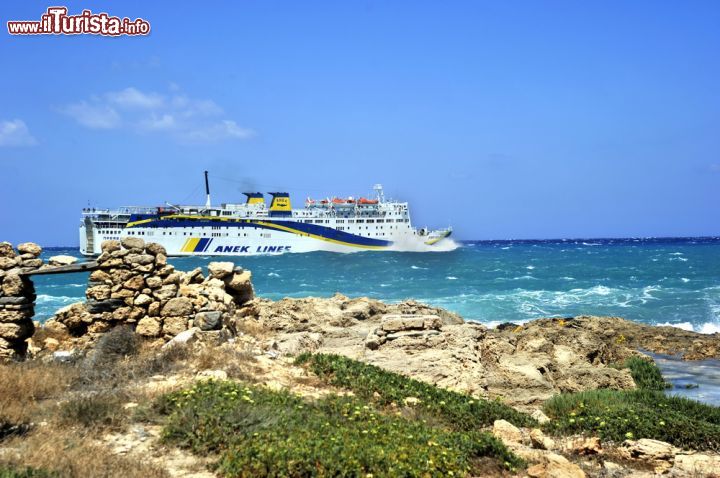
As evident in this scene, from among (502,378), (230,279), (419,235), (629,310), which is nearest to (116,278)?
(230,279)

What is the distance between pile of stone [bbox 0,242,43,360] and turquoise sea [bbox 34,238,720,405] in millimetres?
13330

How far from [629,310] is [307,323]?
19.5 m

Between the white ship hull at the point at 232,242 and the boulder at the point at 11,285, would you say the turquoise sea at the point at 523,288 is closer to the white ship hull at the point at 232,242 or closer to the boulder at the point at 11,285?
the white ship hull at the point at 232,242

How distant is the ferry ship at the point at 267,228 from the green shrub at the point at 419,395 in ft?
209

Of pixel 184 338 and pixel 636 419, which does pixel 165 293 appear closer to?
pixel 184 338

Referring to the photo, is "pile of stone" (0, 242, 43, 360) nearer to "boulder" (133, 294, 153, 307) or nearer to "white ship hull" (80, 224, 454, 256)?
"boulder" (133, 294, 153, 307)

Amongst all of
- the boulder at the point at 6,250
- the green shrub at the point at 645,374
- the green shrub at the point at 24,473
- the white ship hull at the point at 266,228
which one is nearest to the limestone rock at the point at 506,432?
the green shrub at the point at 24,473

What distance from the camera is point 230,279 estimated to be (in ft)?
46.1

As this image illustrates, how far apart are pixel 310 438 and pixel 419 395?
2.71 metres

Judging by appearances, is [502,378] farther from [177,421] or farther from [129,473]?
[129,473]

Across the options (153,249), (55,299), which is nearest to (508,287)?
(55,299)

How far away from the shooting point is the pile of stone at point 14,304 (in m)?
9.54

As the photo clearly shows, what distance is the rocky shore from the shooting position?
6.78 meters

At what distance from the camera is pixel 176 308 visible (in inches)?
424
